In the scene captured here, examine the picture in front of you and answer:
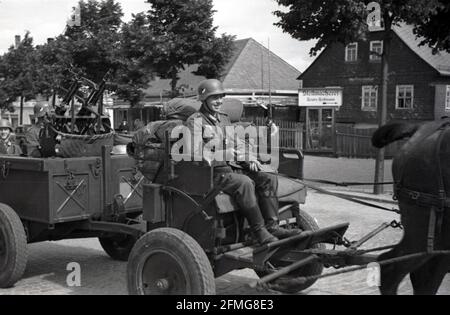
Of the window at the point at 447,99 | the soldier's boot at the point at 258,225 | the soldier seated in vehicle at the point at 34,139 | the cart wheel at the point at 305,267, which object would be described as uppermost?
the window at the point at 447,99

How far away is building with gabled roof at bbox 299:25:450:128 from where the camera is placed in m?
32.1

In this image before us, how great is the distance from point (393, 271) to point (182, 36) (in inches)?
674

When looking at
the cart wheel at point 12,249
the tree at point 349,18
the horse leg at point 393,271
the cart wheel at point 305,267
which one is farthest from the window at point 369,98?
the horse leg at point 393,271

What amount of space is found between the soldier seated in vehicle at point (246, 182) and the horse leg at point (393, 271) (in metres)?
0.80

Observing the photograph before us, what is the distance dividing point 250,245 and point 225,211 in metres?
0.46

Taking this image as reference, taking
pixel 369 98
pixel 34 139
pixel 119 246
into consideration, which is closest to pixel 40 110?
pixel 34 139

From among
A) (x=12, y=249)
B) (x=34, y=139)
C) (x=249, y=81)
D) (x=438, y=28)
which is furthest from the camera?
(x=249, y=81)

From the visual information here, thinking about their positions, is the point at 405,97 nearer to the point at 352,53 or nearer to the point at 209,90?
the point at 352,53

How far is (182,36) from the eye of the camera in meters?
20.7

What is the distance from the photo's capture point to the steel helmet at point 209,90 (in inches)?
204

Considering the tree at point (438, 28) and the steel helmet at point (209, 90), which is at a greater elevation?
the tree at point (438, 28)

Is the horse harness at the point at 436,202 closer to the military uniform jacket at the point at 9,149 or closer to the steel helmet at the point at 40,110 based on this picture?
the steel helmet at the point at 40,110

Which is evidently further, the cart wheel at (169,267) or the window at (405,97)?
the window at (405,97)
